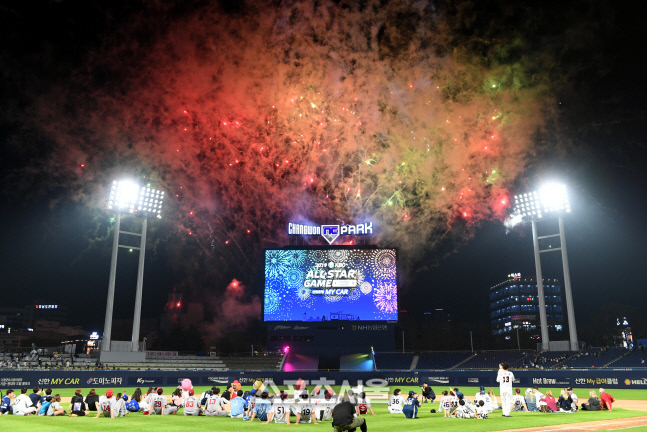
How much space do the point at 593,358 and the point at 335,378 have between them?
24.9 m

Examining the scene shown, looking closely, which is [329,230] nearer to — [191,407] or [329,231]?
[329,231]

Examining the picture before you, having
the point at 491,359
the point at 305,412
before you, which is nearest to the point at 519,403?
the point at 305,412

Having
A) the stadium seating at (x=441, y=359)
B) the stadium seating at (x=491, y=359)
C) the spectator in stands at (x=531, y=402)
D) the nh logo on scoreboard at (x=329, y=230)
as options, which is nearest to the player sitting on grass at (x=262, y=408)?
the spectator in stands at (x=531, y=402)

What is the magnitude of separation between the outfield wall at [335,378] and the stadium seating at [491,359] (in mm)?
11961

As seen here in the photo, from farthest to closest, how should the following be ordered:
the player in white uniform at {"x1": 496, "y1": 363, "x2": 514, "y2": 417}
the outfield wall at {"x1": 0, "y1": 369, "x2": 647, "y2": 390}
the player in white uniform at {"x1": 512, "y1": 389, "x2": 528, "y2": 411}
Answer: the outfield wall at {"x1": 0, "y1": 369, "x2": 647, "y2": 390}
the player in white uniform at {"x1": 512, "y1": 389, "x2": 528, "y2": 411}
the player in white uniform at {"x1": 496, "y1": 363, "x2": 514, "y2": 417}

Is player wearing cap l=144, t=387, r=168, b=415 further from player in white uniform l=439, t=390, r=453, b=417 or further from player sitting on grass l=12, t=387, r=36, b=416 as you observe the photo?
player in white uniform l=439, t=390, r=453, b=417

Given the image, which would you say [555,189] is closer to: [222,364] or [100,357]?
[222,364]

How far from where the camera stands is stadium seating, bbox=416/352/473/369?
188 ft

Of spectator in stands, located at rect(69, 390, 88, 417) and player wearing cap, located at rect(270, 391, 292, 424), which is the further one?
spectator in stands, located at rect(69, 390, 88, 417)

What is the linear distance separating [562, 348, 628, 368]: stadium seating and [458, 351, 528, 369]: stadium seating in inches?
245

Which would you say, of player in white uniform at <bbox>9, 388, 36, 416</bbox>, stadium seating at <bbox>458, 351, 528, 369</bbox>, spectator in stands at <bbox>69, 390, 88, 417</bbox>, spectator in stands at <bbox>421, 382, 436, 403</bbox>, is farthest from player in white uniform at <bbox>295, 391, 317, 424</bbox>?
stadium seating at <bbox>458, 351, 528, 369</bbox>

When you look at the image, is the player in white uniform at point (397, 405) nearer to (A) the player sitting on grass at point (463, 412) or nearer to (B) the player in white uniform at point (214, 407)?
(A) the player sitting on grass at point (463, 412)

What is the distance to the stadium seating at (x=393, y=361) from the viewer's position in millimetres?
56656

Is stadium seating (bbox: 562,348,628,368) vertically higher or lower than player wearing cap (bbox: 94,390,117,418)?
higher
